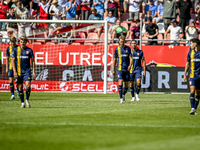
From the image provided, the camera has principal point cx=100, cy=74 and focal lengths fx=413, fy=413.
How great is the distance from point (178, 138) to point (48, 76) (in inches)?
579

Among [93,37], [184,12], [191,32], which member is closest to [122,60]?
[93,37]

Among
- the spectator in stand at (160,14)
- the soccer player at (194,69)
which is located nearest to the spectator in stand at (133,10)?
the spectator in stand at (160,14)

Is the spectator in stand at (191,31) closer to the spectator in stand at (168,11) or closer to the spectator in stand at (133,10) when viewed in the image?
the spectator in stand at (168,11)

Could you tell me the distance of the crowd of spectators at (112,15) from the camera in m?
21.4

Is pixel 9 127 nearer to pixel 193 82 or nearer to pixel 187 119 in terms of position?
pixel 187 119

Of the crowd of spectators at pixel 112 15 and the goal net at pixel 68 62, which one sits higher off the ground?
the crowd of spectators at pixel 112 15

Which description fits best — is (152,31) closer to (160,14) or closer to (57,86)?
(160,14)

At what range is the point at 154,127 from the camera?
794 centimetres

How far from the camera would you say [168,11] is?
76.7ft

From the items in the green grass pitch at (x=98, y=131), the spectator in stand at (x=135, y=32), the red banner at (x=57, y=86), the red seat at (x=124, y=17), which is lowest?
the red banner at (x=57, y=86)

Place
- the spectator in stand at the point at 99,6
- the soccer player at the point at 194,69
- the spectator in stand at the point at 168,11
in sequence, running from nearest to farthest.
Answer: the soccer player at the point at 194,69 → the spectator in stand at the point at 168,11 → the spectator in stand at the point at 99,6

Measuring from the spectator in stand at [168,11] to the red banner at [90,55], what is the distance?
2870mm

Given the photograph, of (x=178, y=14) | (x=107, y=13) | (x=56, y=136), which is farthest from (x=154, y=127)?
(x=178, y=14)

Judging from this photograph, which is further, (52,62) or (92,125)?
(52,62)
